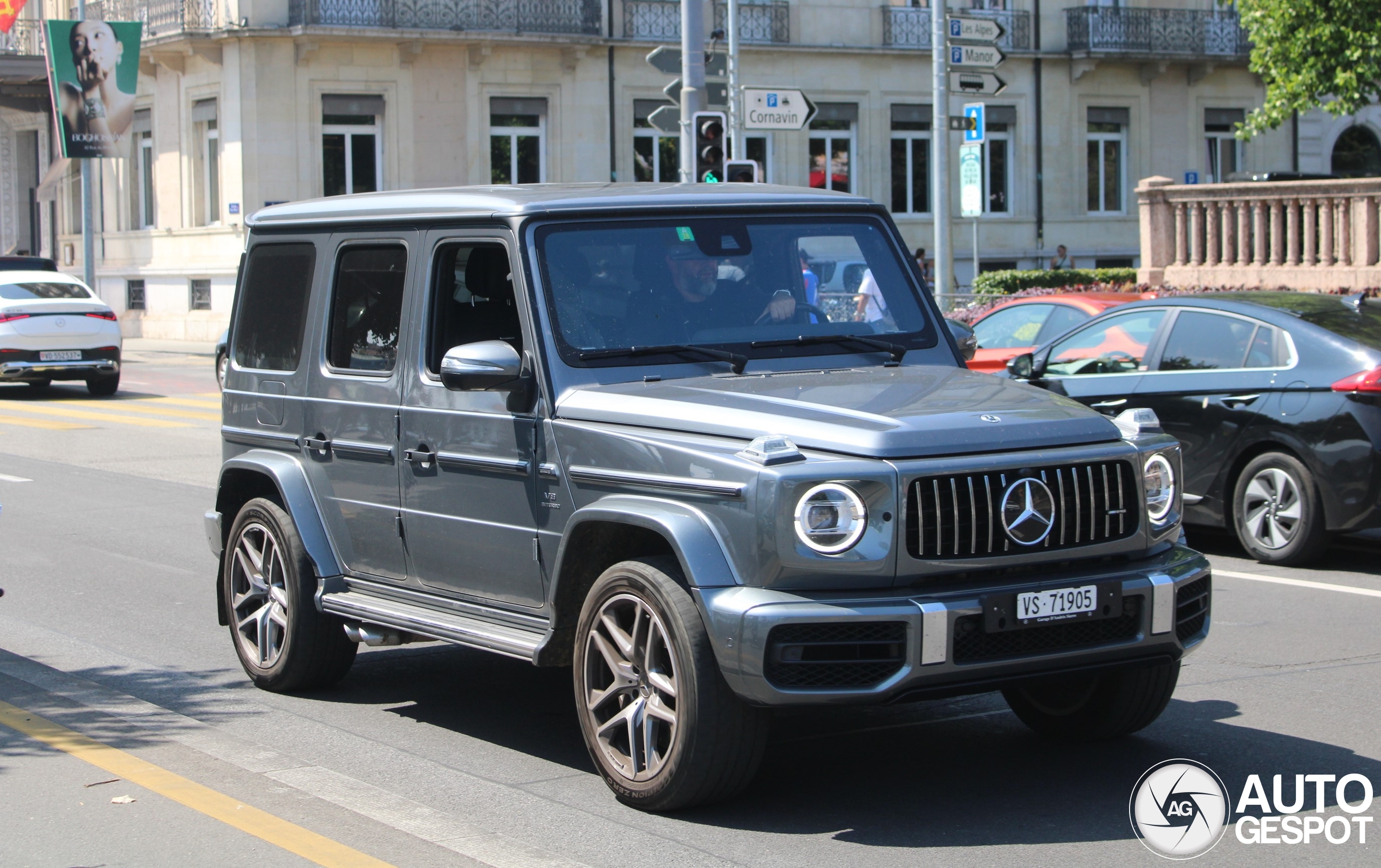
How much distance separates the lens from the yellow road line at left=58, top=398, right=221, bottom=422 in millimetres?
20703

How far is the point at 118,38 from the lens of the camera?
1236 inches

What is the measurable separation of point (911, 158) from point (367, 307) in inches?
1376

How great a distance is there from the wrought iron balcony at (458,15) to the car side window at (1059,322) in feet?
79.3

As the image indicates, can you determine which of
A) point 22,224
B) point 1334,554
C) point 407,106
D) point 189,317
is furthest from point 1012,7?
point 1334,554

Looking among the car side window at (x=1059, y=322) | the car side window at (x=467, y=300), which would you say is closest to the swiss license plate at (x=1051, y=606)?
the car side window at (x=467, y=300)

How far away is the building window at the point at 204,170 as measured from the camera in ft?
A: 121

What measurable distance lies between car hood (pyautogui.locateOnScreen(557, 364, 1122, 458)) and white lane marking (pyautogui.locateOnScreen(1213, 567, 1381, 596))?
164 inches

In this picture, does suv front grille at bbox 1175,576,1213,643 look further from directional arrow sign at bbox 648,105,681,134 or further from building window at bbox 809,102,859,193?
building window at bbox 809,102,859,193

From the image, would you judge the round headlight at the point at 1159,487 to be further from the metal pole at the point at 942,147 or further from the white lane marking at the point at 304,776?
the metal pole at the point at 942,147

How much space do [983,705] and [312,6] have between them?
102 ft

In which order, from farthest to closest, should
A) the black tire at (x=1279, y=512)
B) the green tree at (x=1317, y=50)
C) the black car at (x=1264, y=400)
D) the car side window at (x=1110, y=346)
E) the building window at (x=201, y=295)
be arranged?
1. the building window at (x=201, y=295)
2. the green tree at (x=1317, y=50)
3. the car side window at (x=1110, y=346)
4. the black tire at (x=1279, y=512)
5. the black car at (x=1264, y=400)

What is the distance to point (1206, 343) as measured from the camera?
33.9ft

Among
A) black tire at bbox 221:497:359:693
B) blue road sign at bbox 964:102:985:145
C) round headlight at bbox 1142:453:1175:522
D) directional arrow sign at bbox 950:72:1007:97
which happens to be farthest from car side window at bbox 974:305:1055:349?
round headlight at bbox 1142:453:1175:522

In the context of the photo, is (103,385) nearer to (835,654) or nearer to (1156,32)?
(835,654)
